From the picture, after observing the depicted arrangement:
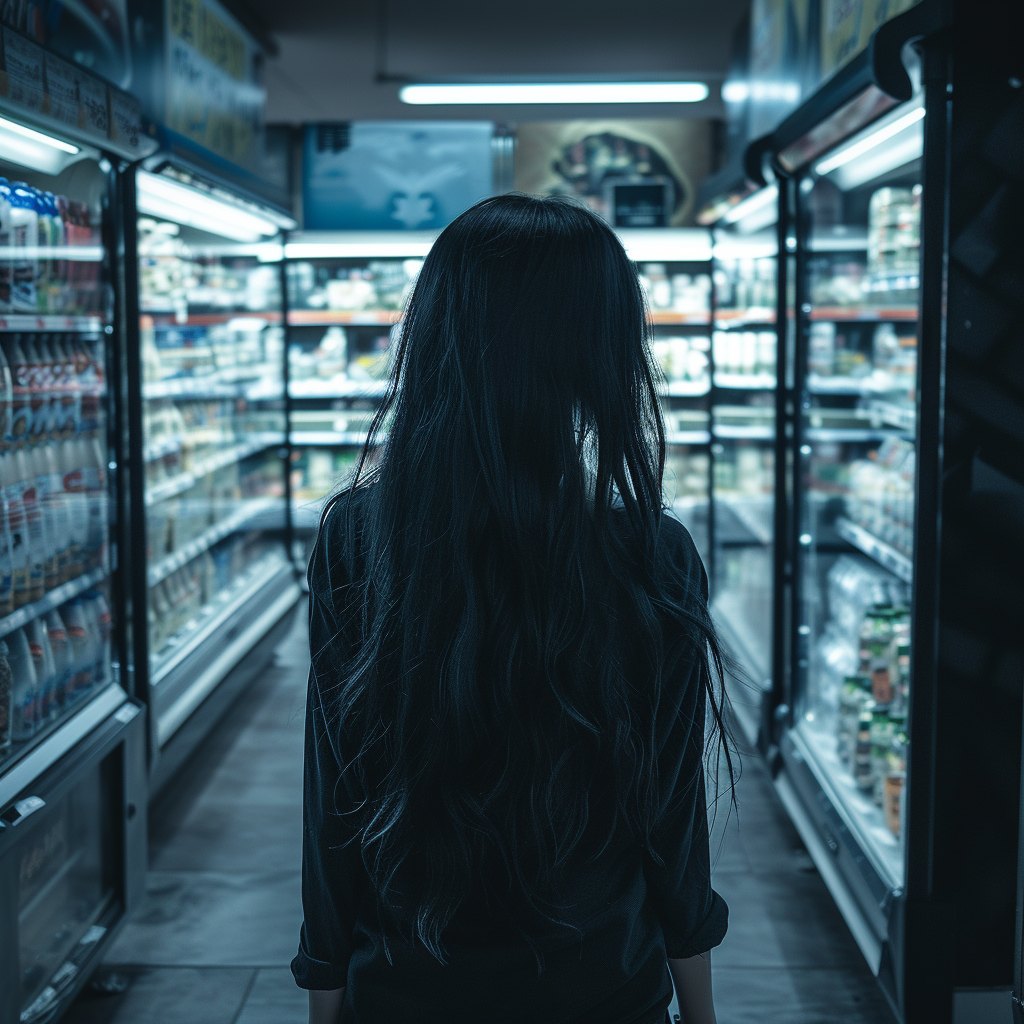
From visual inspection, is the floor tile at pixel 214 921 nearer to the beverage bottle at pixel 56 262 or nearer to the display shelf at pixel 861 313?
the beverage bottle at pixel 56 262

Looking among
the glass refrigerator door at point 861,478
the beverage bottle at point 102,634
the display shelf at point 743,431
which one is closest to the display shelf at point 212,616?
the beverage bottle at point 102,634

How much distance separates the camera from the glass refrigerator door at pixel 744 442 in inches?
166

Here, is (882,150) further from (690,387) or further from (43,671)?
(690,387)

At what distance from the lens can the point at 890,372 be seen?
11.7 ft

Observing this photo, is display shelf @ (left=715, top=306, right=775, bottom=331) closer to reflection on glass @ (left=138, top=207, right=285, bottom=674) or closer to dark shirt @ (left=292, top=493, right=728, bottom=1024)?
reflection on glass @ (left=138, top=207, right=285, bottom=674)

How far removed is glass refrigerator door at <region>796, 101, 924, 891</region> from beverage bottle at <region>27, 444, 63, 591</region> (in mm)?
2029

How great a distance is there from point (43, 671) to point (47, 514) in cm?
38

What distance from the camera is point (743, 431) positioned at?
473cm

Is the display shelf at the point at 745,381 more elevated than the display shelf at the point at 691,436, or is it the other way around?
the display shelf at the point at 745,381

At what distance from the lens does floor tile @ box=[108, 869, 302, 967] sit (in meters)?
2.73

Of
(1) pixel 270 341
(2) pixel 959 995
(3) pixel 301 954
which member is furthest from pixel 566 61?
(3) pixel 301 954

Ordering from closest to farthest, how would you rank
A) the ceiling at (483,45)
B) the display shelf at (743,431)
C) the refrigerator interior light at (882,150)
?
the refrigerator interior light at (882,150), the display shelf at (743,431), the ceiling at (483,45)

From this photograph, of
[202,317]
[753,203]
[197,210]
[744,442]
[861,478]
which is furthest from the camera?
[744,442]

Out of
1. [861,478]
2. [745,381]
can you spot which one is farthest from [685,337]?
[861,478]
